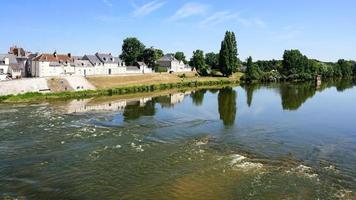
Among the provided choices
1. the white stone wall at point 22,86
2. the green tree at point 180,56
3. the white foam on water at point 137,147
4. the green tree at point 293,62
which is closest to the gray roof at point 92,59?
the white stone wall at point 22,86

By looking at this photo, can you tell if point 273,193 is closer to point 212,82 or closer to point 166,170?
point 166,170

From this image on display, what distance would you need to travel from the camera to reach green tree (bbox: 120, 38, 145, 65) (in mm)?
108188

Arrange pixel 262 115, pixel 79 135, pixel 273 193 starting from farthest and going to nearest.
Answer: pixel 262 115 < pixel 79 135 < pixel 273 193

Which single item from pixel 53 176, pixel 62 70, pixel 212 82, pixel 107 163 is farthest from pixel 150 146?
pixel 212 82

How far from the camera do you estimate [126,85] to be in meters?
71.1

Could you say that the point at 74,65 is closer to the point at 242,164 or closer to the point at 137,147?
the point at 137,147

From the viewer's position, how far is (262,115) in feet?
130

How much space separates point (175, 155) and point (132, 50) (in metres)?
90.0

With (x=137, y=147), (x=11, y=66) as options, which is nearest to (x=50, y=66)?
(x=11, y=66)

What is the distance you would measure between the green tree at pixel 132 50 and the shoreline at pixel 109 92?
84.0 ft

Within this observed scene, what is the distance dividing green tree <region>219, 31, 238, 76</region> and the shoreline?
625cm

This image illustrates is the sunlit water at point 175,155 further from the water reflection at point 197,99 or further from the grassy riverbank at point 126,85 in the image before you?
the grassy riverbank at point 126,85

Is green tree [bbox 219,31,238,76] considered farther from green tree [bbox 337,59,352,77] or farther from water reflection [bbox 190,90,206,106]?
green tree [bbox 337,59,352,77]

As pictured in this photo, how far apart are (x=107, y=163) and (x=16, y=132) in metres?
11.6
